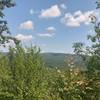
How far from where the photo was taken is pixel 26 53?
67.4 ft

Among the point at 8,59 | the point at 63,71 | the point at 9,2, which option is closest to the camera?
the point at 8,59

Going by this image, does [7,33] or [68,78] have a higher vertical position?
[7,33]

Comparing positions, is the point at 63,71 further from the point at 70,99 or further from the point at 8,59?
the point at 8,59

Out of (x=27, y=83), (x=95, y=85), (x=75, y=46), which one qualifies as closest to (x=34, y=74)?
(x=27, y=83)

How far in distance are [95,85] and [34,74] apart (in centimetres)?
694

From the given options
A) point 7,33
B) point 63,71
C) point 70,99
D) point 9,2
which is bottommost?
point 70,99

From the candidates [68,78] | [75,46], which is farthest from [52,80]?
[75,46]

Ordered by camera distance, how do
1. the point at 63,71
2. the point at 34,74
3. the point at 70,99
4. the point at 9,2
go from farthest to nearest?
the point at 9,2
the point at 63,71
the point at 70,99
the point at 34,74

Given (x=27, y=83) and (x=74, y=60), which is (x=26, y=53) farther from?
(x=74, y=60)

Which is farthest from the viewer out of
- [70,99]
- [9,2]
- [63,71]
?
[9,2]

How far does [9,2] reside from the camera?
4112 centimetres

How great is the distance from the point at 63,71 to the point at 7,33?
1663 cm

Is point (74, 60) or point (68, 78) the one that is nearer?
point (68, 78)

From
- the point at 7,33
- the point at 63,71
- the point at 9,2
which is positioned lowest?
the point at 63,71
